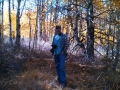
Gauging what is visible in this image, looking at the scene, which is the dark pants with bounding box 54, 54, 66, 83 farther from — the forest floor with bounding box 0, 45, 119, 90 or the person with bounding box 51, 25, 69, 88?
the forest floor with bounding box 0, 45, 119, 90

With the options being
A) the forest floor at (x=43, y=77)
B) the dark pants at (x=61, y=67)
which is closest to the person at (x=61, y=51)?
the dark pants at (x=61, y=67)

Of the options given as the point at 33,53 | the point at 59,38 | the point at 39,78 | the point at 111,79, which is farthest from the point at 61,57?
the point at 33,53

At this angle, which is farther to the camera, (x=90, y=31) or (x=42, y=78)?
(x=90, y=31)

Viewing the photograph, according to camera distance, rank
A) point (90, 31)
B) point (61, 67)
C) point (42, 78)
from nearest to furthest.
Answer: point (61, 67)
point (42, 78)
point (90, 31)

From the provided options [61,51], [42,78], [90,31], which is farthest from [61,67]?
[90,31]

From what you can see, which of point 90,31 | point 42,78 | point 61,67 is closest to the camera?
point 61,67

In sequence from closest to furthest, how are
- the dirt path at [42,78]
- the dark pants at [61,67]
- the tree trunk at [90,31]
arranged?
1. the dirt path at [42,78]
2. the dark pants at [61,67]
3. the tree trunk at [90,31]

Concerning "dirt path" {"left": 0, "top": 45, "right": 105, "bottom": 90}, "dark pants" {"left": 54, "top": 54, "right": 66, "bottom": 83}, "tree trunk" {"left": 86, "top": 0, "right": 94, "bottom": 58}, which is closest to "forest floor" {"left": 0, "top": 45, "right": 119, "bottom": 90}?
"dirt path" {"left": 0, "top": 45, "right": 105, "bottom": 90}

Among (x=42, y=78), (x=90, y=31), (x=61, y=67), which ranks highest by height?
(x=90, y=31)

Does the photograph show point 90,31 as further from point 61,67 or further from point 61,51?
point 61,67

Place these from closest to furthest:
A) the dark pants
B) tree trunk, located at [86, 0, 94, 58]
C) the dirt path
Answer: the dirt path < the dark pants < tree trunk, located at [86, 0, 94, 58]

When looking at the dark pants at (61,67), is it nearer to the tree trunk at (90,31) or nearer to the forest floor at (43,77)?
the forest floor at (43,77)

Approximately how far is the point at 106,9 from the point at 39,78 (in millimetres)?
5121

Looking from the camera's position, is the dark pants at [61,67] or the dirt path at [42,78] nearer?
the dirt path at [42,78]
